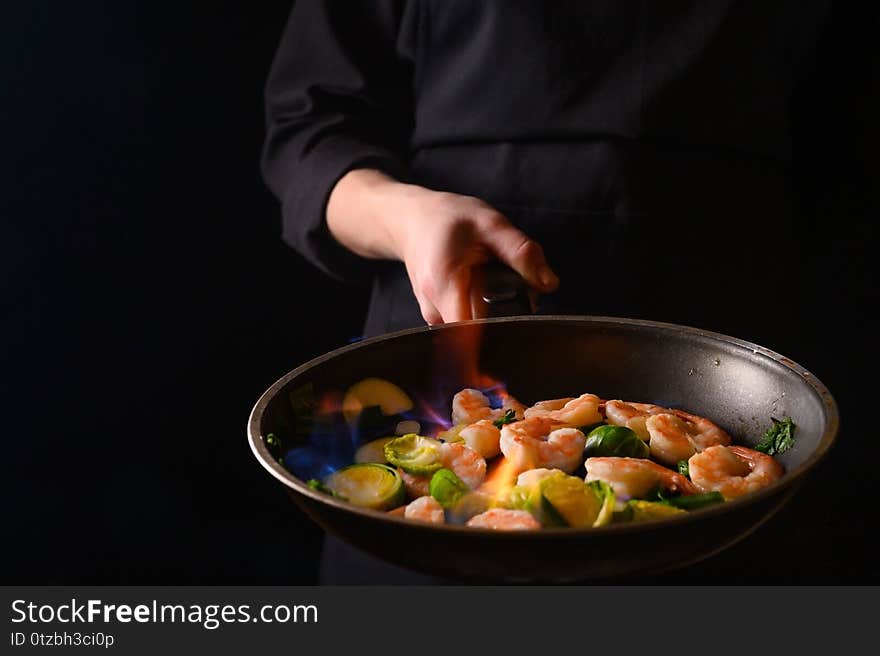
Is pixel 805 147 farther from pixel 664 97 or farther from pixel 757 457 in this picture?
pixel 757 457

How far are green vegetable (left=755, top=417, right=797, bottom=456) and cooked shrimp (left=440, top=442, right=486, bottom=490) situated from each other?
0.90 feet

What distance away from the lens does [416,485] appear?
82cm

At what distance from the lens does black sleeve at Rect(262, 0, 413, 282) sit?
1.34m

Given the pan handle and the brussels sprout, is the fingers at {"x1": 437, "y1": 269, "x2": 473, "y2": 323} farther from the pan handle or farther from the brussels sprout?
the brussels sprout

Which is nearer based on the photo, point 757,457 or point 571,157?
point 757,457

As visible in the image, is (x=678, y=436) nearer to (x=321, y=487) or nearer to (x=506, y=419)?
(x=506, y=419)

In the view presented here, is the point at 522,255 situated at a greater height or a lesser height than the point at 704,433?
greater

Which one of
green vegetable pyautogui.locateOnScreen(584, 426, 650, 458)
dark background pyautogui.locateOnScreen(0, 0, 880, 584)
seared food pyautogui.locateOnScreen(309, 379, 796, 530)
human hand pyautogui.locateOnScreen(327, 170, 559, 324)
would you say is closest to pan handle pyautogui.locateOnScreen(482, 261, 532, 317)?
human hand pyautogui.locateOnScreen(327, 170, 559, 324)

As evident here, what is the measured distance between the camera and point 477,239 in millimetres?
1037

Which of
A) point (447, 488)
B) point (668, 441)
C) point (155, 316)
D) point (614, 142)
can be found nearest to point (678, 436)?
point (668, 441)

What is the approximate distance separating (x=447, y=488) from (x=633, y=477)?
0.16 m
